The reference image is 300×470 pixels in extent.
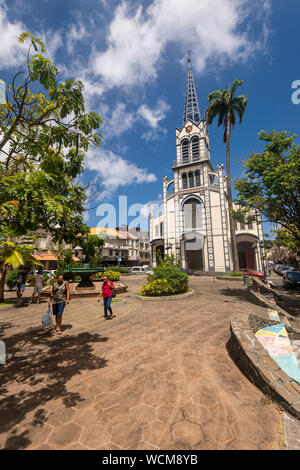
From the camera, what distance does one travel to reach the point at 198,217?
3102 cm

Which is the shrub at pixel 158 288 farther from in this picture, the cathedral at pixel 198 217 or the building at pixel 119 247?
the building at pixel 119 247

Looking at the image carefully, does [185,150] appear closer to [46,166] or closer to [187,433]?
[46,166]

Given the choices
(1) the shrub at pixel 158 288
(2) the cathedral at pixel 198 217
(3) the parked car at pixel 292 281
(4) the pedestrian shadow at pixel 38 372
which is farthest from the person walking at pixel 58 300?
(2) the cathedral at pixel 198 217

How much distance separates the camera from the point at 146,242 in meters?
53.7

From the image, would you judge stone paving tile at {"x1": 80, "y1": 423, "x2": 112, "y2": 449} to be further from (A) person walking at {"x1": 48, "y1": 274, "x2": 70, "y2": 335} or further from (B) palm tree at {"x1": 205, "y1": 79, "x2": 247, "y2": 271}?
(B) palm tree at {"x1": 205, "y1": 79, "x2": 247, "y2": 271}

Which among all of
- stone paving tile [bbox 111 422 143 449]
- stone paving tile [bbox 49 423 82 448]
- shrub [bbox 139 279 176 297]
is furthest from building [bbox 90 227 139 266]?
stone paving tile [bbox 111 422 143 449]

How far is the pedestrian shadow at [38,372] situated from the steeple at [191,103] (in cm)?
3876

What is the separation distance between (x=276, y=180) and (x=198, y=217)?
72.4 ft

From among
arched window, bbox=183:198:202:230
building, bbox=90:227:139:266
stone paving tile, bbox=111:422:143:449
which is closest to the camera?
stone paving tile, bbox=111:422:143:449

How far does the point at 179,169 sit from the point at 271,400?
1311 inches

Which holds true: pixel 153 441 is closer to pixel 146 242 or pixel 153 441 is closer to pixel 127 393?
pixel 127 393

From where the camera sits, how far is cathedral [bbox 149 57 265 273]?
29.3 metres

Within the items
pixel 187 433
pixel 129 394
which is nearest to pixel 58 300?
pixel 129 394

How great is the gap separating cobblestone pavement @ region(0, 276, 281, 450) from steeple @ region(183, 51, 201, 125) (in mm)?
38587
